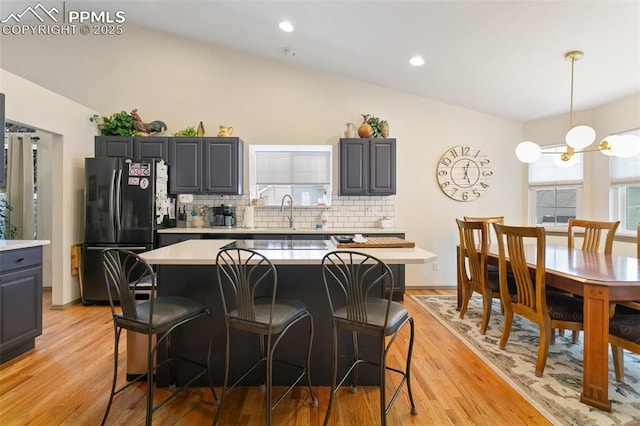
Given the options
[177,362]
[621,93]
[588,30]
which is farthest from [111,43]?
[621,93]

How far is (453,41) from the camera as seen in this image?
10.5 feet

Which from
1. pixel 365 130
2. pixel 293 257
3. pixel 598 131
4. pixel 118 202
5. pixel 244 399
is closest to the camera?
pixel 293 257

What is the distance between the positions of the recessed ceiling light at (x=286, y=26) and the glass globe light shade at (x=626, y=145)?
328 centimetres

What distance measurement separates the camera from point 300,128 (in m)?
4.69

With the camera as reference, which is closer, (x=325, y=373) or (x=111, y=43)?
(x=325, y=373)

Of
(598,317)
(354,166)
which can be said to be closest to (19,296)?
(354,166)

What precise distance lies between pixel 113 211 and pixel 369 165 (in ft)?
10.8

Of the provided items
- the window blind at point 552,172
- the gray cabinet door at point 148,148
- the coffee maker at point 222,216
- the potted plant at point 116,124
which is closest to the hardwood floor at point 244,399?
the coffee maker at point 222,216

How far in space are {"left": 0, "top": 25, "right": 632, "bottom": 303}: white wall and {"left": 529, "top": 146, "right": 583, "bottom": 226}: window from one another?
160mm

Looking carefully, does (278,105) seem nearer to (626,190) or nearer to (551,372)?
(551,372)

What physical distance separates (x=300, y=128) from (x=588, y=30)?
10.7 ft

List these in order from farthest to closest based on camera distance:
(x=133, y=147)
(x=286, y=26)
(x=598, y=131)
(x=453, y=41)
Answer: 1. (x=133, y=147)
2. (x=598, y=131)
3. (x=286, y=26)
4. (x=453, y=41)

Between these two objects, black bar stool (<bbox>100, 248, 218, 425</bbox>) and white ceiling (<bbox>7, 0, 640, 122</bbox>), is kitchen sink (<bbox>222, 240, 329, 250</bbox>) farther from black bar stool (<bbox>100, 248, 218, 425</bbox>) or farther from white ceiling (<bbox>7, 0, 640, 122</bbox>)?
white ceiling (<bbox>7, 0, 640, 122</bbox>)

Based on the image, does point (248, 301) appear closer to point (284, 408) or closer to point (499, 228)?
point (284, 408)
